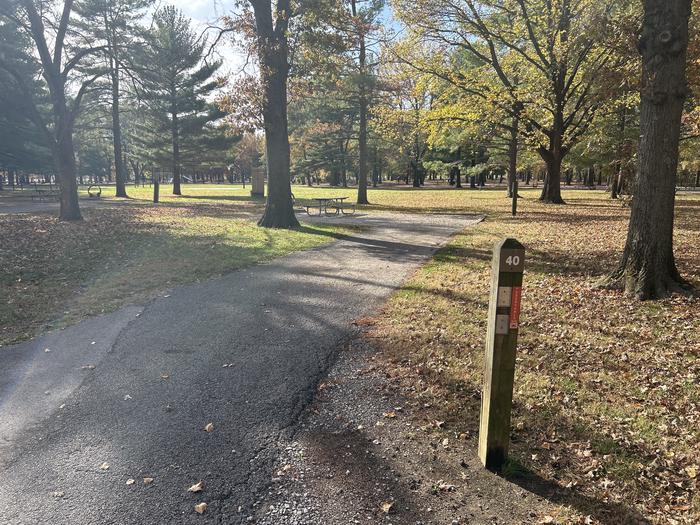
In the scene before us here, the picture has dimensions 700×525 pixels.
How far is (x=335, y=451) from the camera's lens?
307 centimetres

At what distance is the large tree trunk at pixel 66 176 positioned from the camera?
14750 millimetres

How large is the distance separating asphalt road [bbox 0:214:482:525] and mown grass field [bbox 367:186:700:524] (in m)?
0.97

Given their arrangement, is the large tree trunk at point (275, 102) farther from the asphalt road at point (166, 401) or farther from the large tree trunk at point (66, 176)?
the asphalt road at point (166, 401)

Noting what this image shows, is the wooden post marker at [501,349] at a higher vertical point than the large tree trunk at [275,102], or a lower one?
lower

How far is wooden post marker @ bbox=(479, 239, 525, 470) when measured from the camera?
8.82ft

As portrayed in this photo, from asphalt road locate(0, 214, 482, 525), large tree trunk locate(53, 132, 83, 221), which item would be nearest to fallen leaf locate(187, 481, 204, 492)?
asphalt road locate(0, 214, 482, 525)

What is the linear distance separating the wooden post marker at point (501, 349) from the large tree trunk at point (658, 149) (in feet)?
14.5

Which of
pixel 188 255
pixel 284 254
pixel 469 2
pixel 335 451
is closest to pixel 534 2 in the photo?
pixel 469 2

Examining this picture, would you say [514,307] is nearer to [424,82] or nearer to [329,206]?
[329,206]

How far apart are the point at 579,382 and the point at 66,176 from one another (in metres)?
16.0

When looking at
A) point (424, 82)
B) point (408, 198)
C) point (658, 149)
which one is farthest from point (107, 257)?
point (408, 198)

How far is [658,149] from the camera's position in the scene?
599cm

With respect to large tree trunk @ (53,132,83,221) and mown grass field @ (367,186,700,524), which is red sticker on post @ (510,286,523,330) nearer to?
mown grass field @ (367,186,700,524)

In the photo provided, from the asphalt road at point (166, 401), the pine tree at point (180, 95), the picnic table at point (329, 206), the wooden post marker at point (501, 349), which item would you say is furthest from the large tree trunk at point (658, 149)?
the pine tree at point (180, 95)
